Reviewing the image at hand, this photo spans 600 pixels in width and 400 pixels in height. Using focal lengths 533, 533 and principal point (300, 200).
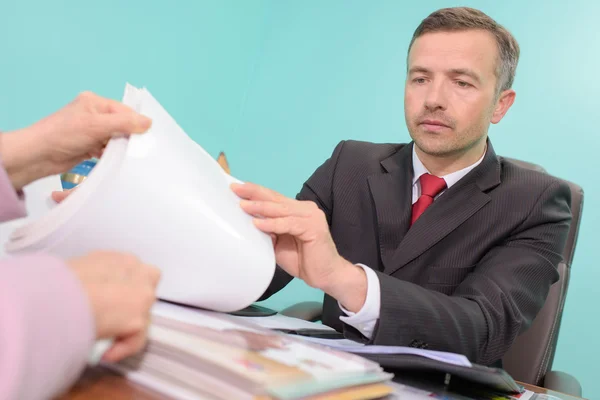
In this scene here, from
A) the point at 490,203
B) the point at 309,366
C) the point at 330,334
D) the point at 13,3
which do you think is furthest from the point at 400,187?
the point at 13,3

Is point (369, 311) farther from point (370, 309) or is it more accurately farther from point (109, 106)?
point (109, 106)

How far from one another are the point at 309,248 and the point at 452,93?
2.50 feet

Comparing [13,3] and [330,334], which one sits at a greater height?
[13,3]

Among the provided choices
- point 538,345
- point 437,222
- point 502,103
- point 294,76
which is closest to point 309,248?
point 437,222

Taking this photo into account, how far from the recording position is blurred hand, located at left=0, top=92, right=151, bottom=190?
2.14 feet

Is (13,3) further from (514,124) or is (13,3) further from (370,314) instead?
(514,124)

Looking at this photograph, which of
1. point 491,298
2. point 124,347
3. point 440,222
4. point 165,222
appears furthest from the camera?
point 440,222

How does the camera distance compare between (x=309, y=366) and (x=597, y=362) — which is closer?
(x=309, y=366)

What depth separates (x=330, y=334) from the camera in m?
0.96

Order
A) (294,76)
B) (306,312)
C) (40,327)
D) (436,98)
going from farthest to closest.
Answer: (294,76), (306,312), (436,98), (40,327)

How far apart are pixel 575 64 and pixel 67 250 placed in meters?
2.36

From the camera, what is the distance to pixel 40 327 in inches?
12.2

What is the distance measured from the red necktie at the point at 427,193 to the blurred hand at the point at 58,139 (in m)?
0.83

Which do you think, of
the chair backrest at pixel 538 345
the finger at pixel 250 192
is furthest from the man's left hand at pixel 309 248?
the chair backrest at pixel 538 345
